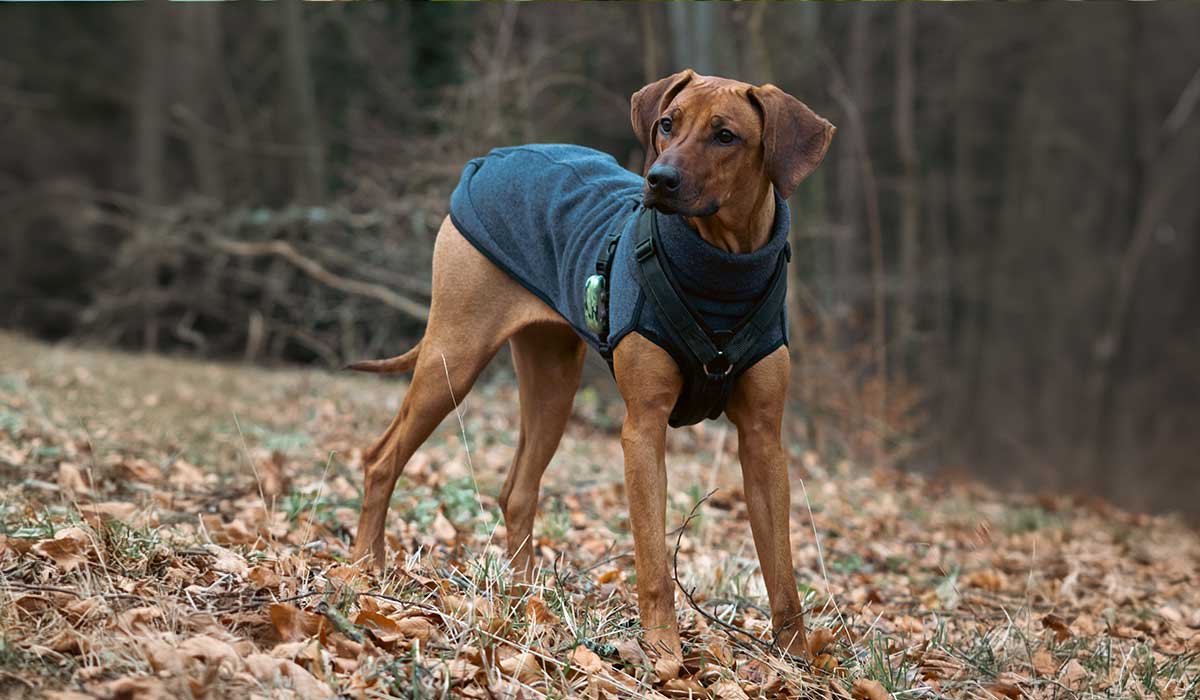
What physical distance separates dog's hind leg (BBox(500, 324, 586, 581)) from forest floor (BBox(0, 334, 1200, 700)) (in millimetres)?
240

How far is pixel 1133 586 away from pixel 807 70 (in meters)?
9.22

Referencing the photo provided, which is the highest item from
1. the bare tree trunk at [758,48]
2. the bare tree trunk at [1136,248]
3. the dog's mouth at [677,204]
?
the bare tree trunk at [758,48]

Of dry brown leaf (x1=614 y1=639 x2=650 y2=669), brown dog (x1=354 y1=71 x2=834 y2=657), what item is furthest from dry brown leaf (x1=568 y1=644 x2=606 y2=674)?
brown dog (x1=354 y1=71 x2=834 y2=657)

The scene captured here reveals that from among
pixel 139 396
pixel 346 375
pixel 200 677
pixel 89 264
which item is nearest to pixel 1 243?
pixel 89 264

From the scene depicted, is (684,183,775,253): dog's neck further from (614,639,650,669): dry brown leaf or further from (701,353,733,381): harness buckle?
(614,639,650,669): dry brown leaf

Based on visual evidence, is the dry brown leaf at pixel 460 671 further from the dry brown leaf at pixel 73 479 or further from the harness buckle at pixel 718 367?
the dry brown leaf at pixel 73 479

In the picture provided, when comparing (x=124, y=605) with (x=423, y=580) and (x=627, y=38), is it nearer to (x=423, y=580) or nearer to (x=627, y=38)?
(x=423, y=580)

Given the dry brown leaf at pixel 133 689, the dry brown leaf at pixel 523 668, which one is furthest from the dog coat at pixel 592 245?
the dry brown leaf at pixel 133 689

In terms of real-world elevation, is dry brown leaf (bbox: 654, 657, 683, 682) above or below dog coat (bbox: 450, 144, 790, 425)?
below

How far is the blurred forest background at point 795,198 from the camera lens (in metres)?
11.5

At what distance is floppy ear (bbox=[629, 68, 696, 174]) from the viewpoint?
3963 mm

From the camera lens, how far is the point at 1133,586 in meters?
6.36

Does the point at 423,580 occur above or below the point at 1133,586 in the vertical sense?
above

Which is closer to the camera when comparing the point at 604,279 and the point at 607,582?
the point at 604,279
